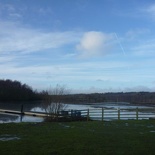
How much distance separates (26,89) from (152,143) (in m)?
97.0

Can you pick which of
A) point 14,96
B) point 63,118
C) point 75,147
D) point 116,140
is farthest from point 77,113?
point 14,96

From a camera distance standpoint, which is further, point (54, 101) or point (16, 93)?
point (16, 93)

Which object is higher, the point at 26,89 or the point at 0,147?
the point at 26,89

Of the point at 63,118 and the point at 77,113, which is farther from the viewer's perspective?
the point at 77,113

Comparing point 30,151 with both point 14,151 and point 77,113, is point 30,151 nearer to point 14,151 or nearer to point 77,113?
point 14,151

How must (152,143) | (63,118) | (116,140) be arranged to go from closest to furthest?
(152,143), (116,140), (63,118)

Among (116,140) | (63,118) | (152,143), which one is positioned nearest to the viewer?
(152,143)

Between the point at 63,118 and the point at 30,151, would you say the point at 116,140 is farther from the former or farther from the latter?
the point at 63,118

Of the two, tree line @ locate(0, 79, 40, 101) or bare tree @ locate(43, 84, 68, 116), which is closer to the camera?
bare tree @ locate(43, 84, 68, 116)

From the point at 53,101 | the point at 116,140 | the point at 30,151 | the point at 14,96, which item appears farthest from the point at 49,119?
the point at 14,96

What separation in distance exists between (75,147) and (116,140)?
2.32m

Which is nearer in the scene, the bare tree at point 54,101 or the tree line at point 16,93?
the bare tree at point 54,101

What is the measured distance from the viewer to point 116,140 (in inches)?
473

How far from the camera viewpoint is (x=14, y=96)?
333ft
